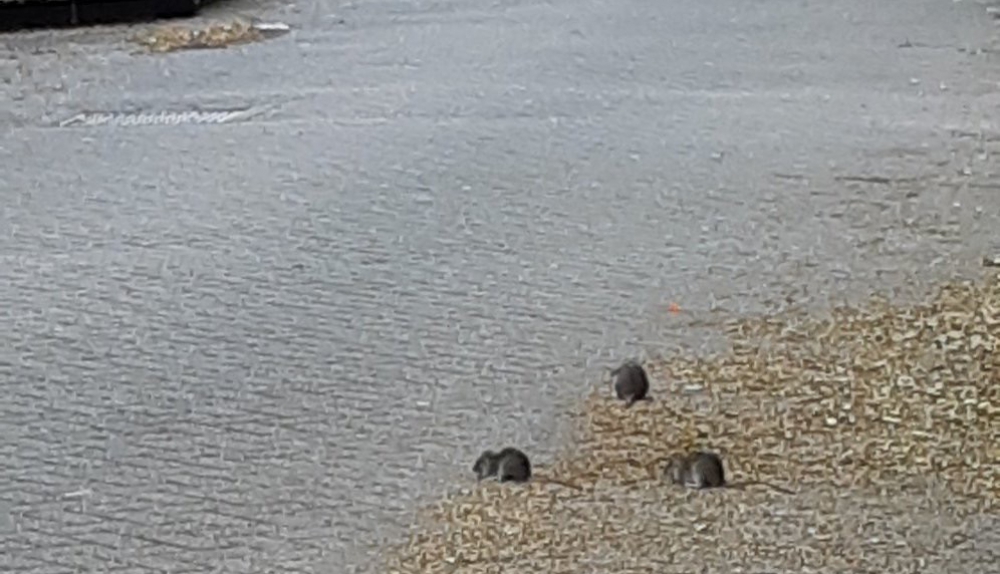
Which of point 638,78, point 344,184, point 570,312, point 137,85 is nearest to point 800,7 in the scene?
point 638,78

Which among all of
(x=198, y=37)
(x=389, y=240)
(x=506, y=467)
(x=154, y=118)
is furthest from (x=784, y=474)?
(x=198, y=37)

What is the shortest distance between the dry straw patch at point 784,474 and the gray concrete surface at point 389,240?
0.46 ft

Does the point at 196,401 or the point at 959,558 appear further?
the point at 196,401

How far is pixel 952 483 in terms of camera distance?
3.06 meters

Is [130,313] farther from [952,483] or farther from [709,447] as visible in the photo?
[952,483]

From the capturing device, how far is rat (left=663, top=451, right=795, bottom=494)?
3.08 m

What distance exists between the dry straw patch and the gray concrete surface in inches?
5.6

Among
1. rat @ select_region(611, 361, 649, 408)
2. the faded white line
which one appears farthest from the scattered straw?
rat @ select_region(611, 361, 649, 408)

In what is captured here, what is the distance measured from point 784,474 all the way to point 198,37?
5.06 meters

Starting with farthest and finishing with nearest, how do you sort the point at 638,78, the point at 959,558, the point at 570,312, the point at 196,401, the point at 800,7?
the point at 800,7
the point at 638,78
the point at 570,312
the point at 196,401
the point at 959,558

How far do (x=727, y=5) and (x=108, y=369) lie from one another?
5.31m

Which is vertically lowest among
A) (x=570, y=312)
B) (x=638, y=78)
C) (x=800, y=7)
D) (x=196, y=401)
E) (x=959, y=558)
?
(x=959, y=558)

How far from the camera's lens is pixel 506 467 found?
3.16 m

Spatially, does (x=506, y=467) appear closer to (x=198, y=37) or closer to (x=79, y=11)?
(x=198, y=37)
